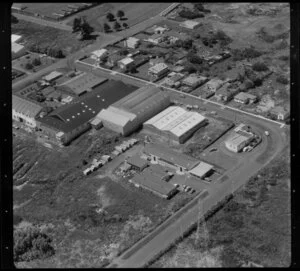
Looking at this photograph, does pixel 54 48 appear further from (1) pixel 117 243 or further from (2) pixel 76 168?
(1) pixel 117 243

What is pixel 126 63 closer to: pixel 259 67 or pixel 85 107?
pixel 85 107

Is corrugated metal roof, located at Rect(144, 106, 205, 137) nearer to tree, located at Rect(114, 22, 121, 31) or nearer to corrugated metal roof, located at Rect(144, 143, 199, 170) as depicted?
corrugated metal roof, located at Rect(144, 143, 199, 170)

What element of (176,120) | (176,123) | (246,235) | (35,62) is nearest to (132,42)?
(35,62)

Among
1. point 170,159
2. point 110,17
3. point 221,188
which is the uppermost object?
point 110,17

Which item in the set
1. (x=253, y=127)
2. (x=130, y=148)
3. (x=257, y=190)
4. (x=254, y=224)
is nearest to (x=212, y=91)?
(x=253, y=127)

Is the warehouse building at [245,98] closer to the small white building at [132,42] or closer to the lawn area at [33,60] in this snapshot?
the small white building at [132,42]

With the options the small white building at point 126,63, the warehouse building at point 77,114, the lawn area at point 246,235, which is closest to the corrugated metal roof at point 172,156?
the lawn area at point 246,235
